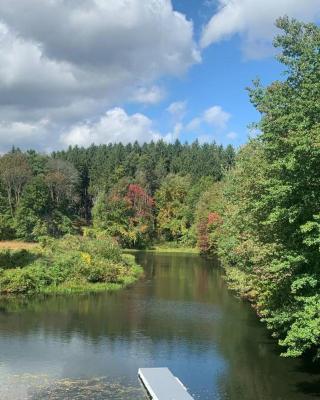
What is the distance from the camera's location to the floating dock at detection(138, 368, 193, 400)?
68.3ft

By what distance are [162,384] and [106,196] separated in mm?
91379

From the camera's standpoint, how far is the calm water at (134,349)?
2297 cm

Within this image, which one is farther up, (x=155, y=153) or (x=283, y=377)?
(x=155, y=153)

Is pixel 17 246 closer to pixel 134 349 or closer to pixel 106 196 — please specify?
pixel 106 196

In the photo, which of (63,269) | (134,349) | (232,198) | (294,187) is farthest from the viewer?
(63,269)

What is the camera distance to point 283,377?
24922 mm

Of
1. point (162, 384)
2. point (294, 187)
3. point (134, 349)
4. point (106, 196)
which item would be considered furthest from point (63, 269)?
point (106, 196)

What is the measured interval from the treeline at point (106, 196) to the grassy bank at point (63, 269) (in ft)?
125

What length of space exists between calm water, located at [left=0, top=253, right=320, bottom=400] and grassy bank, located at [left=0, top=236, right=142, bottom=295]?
3072 millimetres

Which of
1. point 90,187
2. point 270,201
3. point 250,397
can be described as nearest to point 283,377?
point 250,397

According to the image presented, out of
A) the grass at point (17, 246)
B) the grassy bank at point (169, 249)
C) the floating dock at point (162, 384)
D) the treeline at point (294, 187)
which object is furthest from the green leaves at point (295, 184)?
the grassy bank at point (169, 249)

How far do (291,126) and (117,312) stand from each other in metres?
23.0

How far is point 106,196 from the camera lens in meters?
112

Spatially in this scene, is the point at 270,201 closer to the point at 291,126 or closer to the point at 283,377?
the point at 291,126
